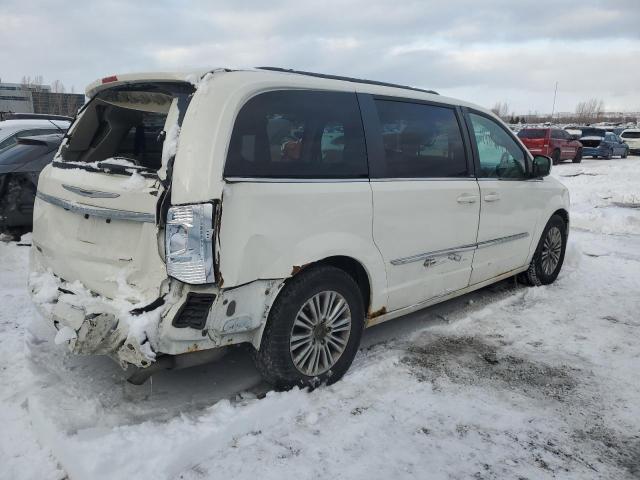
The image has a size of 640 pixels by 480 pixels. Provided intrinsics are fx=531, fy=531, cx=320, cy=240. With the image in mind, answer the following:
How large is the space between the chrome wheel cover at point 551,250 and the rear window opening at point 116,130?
4.04 metres

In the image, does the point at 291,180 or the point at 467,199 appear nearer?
the point at 291,180

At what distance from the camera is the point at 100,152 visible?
11.9 ft

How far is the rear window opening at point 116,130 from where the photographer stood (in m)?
3.33

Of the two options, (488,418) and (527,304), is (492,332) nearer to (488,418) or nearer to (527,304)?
(527,304)

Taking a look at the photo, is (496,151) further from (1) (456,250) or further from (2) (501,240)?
(1) (456,250)

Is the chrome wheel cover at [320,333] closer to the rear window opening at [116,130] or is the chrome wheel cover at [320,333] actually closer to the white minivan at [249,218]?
the white minivan at [249,218]

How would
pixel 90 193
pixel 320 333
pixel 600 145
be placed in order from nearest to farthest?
pixel 90 193 → pixel 320 333 → pixel 600 145

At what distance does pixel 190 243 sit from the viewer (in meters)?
2.60

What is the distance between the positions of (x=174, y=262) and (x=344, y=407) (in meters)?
1.31

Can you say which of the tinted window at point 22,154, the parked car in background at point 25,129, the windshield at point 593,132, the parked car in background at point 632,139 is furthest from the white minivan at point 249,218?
the parked car in background at point 632,139

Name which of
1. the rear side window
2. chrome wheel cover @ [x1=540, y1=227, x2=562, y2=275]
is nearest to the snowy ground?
chrome wheel cover @ [x1=540, y1=227, x2=562, y2=275]

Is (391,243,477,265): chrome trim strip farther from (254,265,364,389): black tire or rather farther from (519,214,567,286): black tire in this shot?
(519,214,567,286): black tire

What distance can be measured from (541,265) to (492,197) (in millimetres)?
1549

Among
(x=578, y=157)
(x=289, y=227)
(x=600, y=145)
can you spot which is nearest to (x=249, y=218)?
(x=289, y=227)
